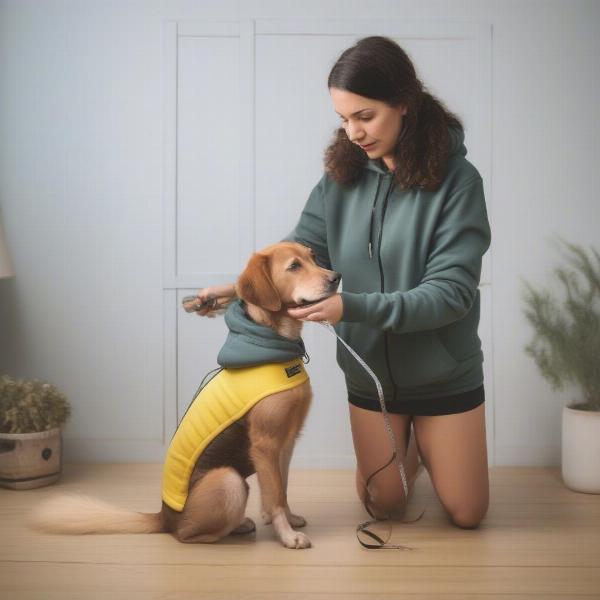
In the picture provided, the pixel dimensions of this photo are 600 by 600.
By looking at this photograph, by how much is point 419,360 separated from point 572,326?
3.51ft

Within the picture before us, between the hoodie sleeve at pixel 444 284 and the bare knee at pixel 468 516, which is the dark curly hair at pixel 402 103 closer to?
the hoodie sleeve at pixel 444 284

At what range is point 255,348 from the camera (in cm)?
210

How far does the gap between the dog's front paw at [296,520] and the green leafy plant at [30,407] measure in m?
1.14

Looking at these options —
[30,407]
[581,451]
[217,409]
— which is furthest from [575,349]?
[30,407]

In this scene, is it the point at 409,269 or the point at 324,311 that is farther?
the point at 409,269

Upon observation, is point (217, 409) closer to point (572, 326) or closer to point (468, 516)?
point (468, 516)

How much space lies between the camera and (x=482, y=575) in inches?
77.5

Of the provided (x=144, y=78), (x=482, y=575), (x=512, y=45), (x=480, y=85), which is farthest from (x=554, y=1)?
(x=482, y=575)

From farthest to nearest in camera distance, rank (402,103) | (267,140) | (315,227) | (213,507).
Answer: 1. (267,140)
2. (315,227)
3. (402,103)
4. (213,507)

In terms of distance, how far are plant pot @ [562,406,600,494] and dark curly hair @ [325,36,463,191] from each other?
1.26 m

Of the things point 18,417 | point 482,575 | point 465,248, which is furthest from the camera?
point 18,417

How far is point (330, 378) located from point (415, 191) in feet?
4.05

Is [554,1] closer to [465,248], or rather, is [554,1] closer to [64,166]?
[465,248]

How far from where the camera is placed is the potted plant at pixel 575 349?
288 cm
